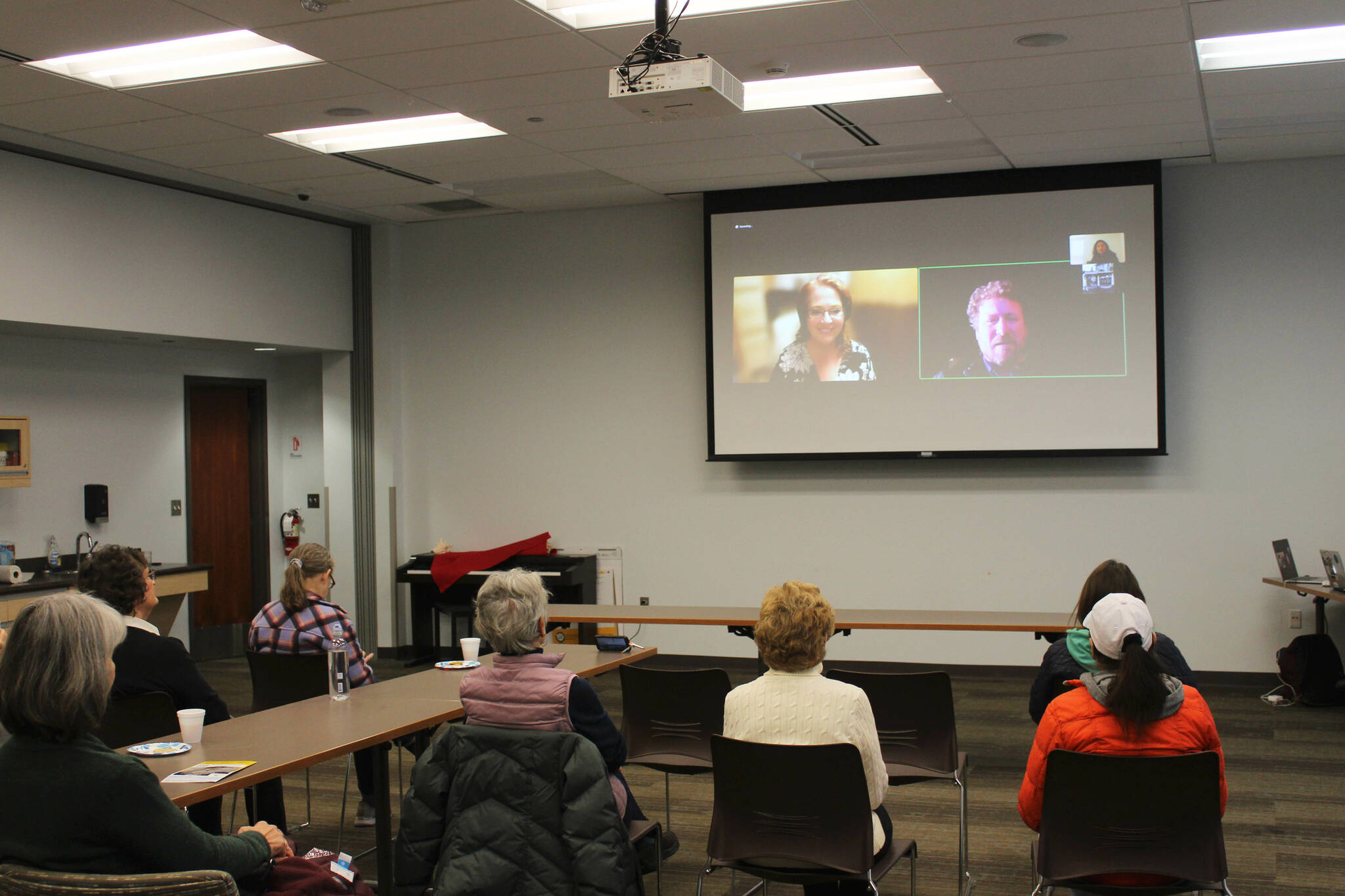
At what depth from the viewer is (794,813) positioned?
280cm

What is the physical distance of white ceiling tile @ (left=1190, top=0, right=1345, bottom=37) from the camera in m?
4.18

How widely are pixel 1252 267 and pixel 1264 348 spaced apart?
1.64 feet

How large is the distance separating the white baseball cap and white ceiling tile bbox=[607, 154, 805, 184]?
4.12 m

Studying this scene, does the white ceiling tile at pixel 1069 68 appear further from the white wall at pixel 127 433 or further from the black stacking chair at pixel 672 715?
the white wall at pixel 127 433

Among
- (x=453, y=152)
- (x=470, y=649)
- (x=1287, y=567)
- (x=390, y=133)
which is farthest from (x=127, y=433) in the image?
(x=1287, y=567)

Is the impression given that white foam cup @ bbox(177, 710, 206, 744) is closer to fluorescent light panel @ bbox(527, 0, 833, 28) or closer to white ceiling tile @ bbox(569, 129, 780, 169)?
fluorescent light panel @ bbox(527, 0, 833, 28)

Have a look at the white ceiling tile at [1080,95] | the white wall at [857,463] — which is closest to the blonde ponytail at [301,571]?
the white ceiling tile at [1080,95]

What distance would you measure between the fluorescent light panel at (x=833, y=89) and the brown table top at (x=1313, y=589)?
334 centimetres

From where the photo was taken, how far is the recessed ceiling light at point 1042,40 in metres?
4.48

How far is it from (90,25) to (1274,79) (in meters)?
5.05

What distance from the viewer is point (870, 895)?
2906mm

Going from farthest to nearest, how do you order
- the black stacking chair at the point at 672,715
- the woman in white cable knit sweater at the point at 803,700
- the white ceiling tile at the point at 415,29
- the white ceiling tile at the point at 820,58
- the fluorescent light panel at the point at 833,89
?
the fluorescent light panel at the point at 833,89, the white ceiling tile at the point at 820,58, the white ceiling tile at the point at 415,29, the black stacking chair at the point at 672,715, the woman in white cable knit sweater at the point at 803,700

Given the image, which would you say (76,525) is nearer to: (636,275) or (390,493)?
(390,493)

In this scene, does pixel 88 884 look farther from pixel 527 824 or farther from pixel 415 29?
pixel 415 29
